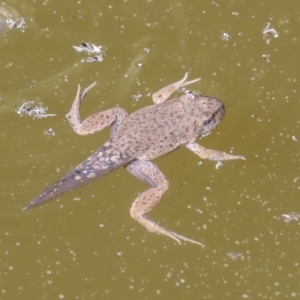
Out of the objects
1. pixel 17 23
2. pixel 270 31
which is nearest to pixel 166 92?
pixel 270 31

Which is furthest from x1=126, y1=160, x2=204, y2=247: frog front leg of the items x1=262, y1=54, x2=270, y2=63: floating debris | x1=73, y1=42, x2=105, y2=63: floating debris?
x1=262, y1=54, x2=270, y2=63: floating debris

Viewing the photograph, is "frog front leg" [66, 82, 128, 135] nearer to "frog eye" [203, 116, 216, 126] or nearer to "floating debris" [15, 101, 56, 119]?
"floating debris" [15, 101, 56, 119]

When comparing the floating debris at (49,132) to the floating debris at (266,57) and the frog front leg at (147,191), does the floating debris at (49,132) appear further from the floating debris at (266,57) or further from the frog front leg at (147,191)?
the floating debris at (266,57)

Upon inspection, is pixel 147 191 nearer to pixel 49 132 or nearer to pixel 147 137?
pixel 147 137

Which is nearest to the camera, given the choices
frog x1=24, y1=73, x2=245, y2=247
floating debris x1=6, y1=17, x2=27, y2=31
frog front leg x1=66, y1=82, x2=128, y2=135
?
frog x1=24, y1=73, x2=245, y2=247

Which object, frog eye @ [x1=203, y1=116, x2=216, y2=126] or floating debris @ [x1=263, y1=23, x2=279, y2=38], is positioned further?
floating debris @ [x1=263, y1=23, x2=279, y2=38]

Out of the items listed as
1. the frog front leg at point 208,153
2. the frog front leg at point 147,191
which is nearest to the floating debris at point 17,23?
the frog front leg at point 147,191
